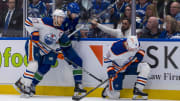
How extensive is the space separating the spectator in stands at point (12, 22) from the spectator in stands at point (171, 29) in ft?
6.17

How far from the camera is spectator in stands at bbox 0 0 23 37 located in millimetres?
6164

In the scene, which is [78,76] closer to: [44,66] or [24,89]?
[44,66]

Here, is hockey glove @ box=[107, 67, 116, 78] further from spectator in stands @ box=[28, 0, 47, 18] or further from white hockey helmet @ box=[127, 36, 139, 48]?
spectator in stands @ box=[28, 0, 47, 18]

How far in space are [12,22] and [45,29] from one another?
0.59 metres

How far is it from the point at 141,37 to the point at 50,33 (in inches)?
44.6

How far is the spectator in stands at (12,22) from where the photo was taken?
6.16m

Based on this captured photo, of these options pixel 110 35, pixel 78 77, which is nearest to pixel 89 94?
pixel 78 77

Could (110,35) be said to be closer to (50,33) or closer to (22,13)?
(50,33)

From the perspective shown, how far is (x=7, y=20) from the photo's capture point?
6.21 metres

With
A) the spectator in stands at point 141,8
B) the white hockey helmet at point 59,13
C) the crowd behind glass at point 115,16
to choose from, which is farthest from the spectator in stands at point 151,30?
the white hockey helmet at point 59,13

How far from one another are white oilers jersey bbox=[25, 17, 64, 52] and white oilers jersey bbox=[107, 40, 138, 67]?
695mm

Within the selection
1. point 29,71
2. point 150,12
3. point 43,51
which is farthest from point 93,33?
point 29,71

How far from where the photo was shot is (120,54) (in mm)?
5645

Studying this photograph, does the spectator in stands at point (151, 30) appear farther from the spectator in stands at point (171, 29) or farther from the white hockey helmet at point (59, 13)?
the white hockey helmet at point (59, 13)
